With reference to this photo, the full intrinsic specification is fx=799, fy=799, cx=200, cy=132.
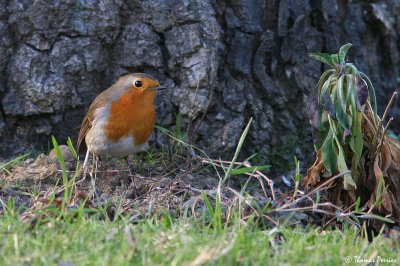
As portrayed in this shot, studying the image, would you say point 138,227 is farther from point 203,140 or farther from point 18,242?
point 203,140

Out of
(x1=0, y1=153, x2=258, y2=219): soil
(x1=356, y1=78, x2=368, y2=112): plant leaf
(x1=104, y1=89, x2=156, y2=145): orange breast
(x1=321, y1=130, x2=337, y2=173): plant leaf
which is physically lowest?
(x1=0, y1=153, x2=258, y2=219): soil

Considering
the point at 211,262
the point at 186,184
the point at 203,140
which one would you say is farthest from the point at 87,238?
the point at 203,140

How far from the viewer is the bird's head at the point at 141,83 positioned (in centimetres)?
597

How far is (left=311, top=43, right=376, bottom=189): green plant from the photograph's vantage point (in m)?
4.92

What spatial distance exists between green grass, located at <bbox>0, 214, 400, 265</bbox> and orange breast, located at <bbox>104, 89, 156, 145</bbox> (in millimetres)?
1683

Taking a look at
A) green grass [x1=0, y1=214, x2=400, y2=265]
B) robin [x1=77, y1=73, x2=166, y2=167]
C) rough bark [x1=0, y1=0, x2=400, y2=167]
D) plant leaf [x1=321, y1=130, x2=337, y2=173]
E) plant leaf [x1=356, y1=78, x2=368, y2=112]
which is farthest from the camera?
Answer: rough bark [x1=0, y1=0, x2=400, y2=167]

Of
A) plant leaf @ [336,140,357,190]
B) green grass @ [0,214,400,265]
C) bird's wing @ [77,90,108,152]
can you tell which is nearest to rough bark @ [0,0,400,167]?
bird's wing @ [77,90,108,152]

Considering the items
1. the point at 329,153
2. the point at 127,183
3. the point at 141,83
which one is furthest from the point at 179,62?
the point at 329,153

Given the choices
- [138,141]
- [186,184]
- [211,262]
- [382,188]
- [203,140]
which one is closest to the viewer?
[211,262]

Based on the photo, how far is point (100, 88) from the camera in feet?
21.2

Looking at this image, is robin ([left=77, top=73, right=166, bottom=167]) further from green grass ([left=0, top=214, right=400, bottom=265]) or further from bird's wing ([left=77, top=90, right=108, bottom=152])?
green grass ([left=0, top=214, right=400, bottom=265])

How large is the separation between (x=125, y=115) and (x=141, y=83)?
27 centimetres

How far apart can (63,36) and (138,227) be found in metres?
2.50

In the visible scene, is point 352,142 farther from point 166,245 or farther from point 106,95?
point 106,95
